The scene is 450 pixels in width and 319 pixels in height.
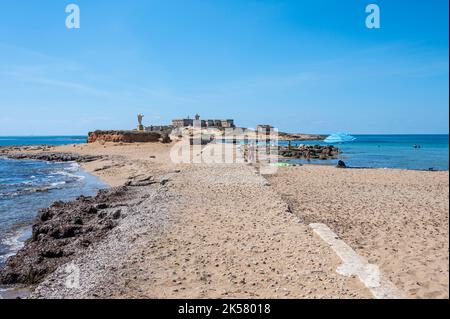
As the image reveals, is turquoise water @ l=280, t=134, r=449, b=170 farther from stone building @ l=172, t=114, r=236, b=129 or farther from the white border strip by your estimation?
stone building @ l=172, t=114, r=236, b=129

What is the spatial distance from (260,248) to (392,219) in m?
2.94

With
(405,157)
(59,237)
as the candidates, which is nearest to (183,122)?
(405,157)


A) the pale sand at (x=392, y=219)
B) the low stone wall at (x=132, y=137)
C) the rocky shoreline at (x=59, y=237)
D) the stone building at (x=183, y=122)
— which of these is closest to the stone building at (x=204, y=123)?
the stone building at (x=183, y=122)

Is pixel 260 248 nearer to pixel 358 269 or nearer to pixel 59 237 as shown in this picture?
pixel 358 269

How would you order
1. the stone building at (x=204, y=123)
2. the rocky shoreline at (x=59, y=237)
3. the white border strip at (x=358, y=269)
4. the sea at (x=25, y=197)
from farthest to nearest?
the stone building at (x=204, y=123) → the sea at (x=25, y=197) → the rocky shoreline at (x=59, y=237) → the white border strip at (x=358, y=269)

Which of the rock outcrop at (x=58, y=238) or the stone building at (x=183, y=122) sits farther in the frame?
the stone building at (x=183, y=122)

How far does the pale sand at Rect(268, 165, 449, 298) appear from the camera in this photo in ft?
7.00

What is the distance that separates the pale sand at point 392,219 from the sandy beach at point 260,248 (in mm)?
18

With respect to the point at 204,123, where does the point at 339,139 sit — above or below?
below

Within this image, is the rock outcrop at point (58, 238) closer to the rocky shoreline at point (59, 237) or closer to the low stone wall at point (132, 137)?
the rocky shoreline at point (59, 237)

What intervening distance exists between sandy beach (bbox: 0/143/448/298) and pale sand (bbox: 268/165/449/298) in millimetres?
18

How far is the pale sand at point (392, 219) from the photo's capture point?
213 cm

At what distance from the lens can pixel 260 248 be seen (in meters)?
6.44

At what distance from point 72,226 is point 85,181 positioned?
44.5 feet
